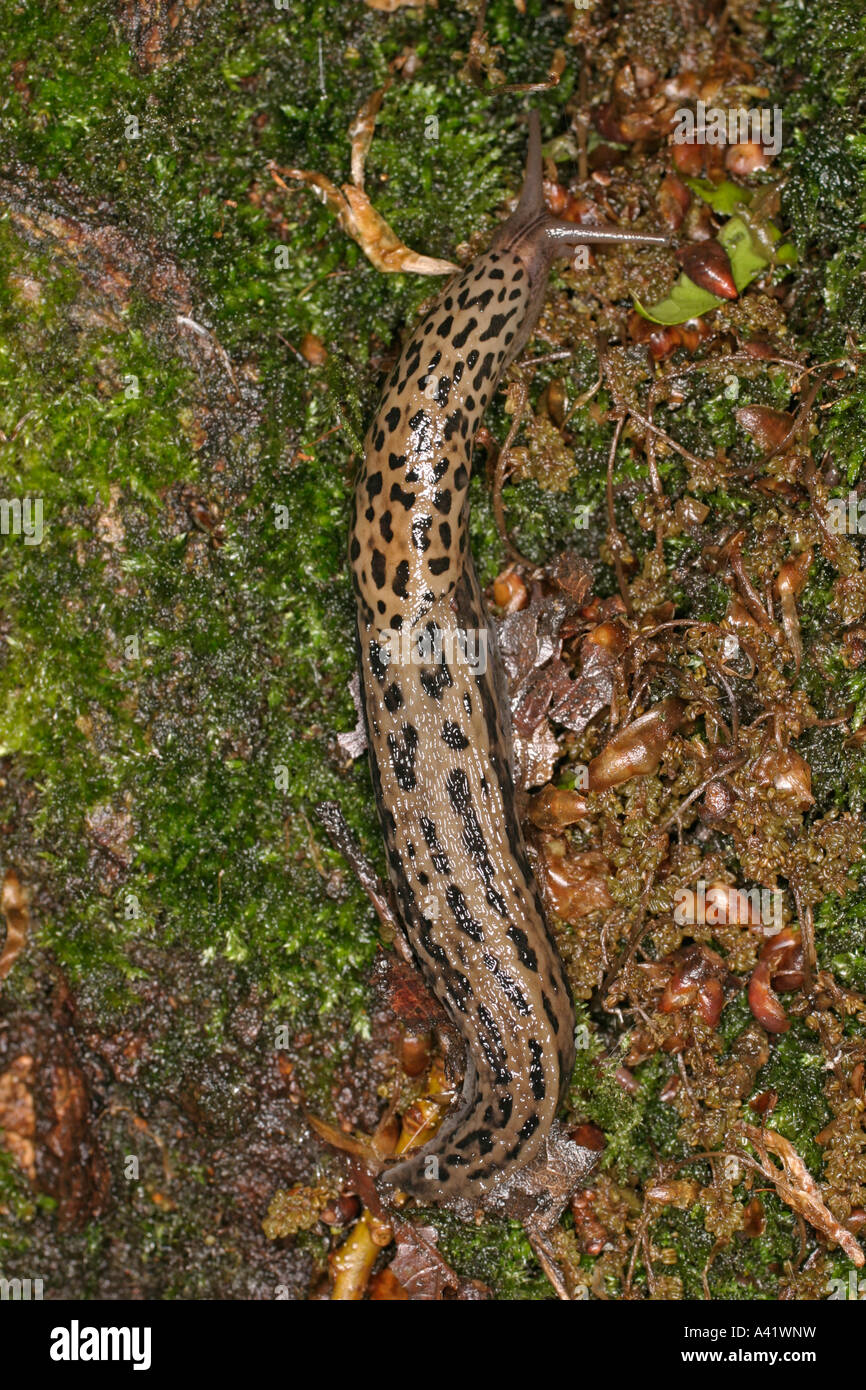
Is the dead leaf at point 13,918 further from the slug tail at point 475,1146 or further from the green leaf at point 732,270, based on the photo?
the green leaf at point 732,270

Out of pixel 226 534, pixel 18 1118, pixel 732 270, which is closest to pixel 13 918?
pixel 18 1118

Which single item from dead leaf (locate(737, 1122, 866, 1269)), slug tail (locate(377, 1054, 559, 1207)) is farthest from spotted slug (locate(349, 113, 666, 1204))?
dead leaf (locate(737, 1122, 866, 1269))

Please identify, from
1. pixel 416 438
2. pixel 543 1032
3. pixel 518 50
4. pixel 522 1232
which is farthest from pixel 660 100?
pixel 522 1232

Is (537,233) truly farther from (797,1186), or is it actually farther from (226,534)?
(797,1186)

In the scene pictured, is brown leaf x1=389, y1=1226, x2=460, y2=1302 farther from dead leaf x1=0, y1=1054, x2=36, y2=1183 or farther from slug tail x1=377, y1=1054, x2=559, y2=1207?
dead leaf x1=0, y1=1054, x2=36, y2=1183

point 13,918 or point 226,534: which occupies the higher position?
point 226,534

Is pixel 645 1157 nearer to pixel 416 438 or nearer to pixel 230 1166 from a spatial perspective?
pixel 230 1166
